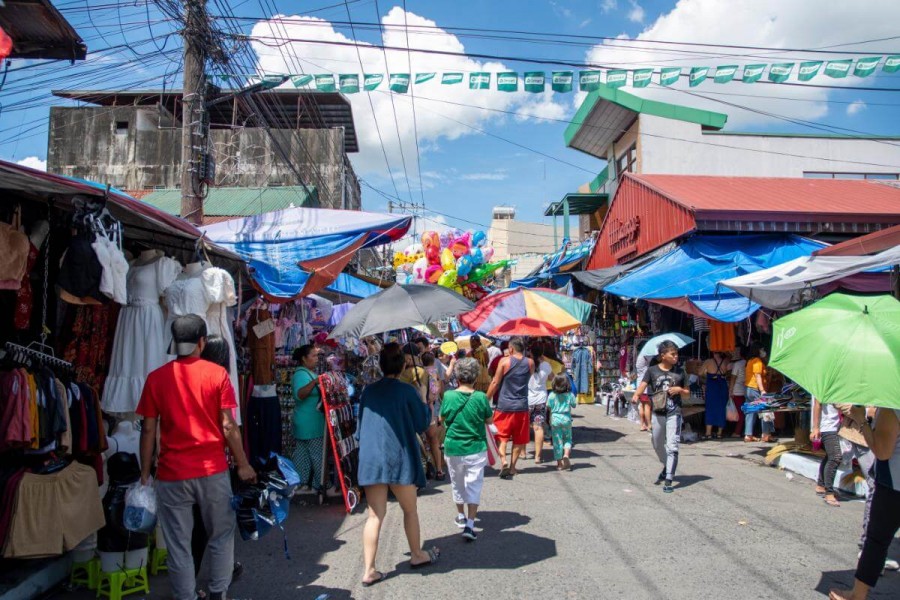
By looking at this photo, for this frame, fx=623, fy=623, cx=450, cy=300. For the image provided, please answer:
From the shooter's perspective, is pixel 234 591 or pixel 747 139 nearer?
pixel 234 591

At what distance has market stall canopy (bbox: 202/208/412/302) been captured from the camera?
277 inches

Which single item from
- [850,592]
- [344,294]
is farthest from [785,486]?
[344,294]

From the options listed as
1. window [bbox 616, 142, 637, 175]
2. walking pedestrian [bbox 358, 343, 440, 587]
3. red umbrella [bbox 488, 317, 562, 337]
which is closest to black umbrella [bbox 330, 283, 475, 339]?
walking pedestrian [bbox 358, 343, 440, 587]

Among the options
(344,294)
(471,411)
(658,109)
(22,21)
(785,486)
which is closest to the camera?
(22,21)

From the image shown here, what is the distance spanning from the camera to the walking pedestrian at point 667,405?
762 cm

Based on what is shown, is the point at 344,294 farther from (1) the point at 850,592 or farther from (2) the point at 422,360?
(1) the point at 850,592

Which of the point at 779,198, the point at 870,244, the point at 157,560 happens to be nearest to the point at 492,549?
the point at 157,560

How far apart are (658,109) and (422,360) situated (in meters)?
17.1

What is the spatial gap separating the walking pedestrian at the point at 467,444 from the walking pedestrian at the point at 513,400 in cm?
247

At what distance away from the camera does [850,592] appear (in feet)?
14.1

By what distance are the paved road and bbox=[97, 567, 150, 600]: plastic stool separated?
0.18 m

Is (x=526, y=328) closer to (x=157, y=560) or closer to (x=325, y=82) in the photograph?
(x=325, y=82)

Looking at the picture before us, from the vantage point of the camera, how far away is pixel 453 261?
1412cm

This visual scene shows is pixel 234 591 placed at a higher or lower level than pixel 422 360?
lower
